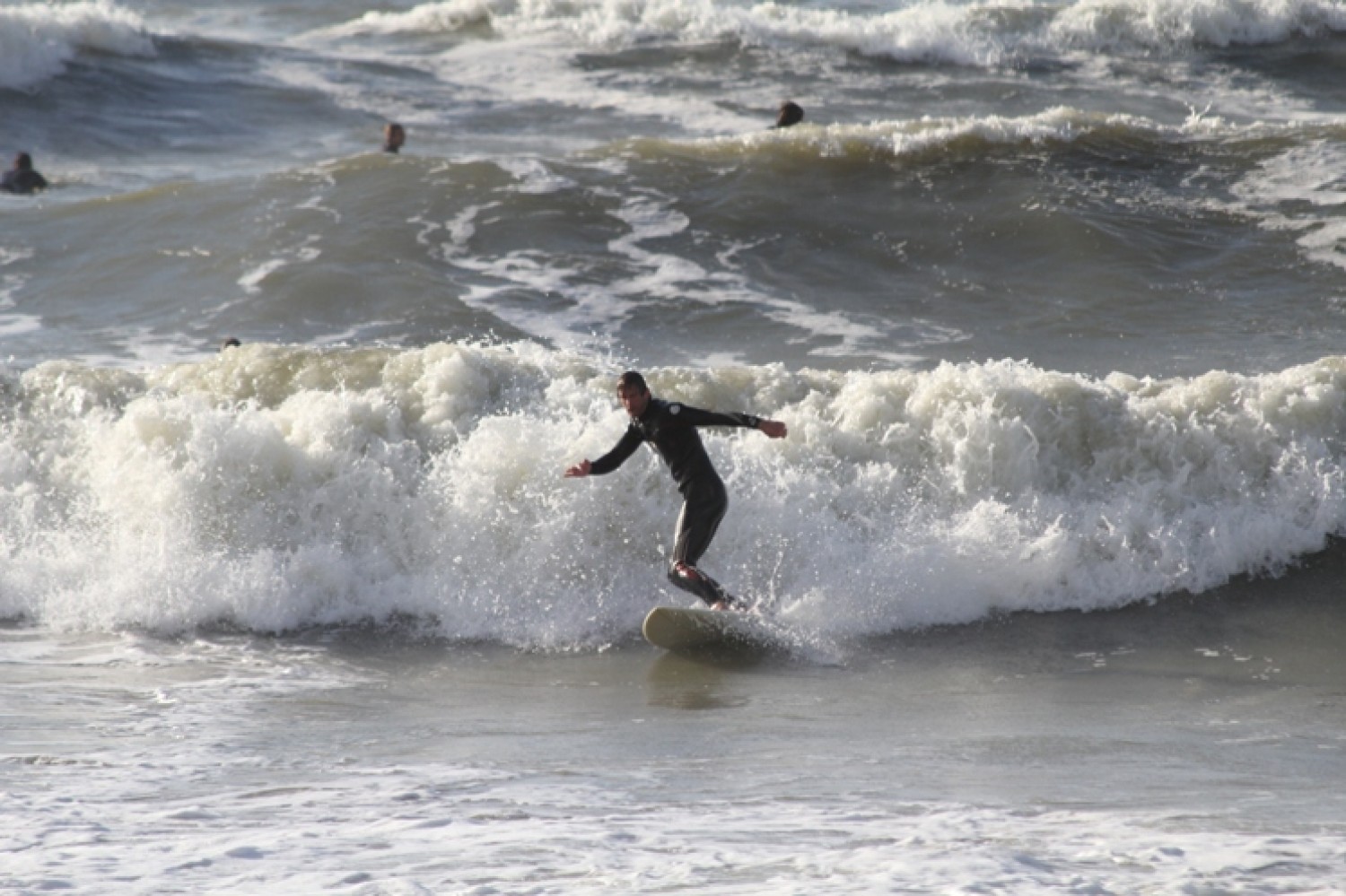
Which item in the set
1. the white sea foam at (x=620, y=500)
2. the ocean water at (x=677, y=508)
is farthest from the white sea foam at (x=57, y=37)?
the white sea foam at (x=620, y=500)

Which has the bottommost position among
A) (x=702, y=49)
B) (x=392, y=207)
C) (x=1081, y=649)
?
(x=1081, y=649)

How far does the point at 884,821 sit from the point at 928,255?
1120cm

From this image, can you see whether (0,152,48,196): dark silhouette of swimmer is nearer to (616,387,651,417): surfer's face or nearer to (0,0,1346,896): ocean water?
(0,0,1346,896): ocean water

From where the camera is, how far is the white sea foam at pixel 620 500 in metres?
9.17

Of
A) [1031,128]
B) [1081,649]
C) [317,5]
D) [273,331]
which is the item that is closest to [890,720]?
[1081,649]

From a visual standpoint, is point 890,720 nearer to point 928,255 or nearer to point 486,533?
point 486,533

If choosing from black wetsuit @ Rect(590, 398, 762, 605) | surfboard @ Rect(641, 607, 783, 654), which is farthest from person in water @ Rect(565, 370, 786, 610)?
surfboard @ Rect(641, 607, 783, 654)

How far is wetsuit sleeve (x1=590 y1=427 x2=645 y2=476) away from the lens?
8.52m

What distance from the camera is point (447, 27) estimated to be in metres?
28.1

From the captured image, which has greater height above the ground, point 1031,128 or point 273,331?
point 1031,128

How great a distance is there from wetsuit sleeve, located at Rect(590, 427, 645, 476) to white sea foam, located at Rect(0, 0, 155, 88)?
1811 centimetres

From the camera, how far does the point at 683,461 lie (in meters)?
8.73

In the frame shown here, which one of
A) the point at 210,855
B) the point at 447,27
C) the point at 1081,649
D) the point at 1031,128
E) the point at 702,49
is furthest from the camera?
the point at 447,27

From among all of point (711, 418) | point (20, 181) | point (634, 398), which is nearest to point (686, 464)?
point (711, 418)
